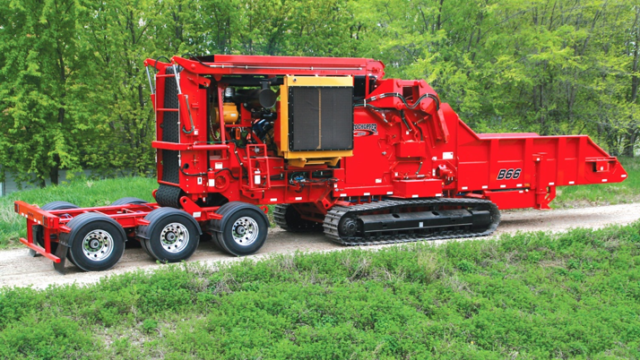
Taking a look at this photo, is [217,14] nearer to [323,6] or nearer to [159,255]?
[323,6]

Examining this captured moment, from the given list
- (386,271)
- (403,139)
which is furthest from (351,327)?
(403,139)

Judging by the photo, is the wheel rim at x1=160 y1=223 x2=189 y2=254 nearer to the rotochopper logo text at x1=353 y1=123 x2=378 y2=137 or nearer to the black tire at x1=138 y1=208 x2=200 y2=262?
the black tire at x1=138 y1=208 x2=200 y2=262

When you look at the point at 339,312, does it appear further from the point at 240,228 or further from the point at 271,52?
the point at 271,52

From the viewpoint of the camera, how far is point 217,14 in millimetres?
20234

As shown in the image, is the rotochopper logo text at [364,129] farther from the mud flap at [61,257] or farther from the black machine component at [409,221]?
the mud flap at [61,257]

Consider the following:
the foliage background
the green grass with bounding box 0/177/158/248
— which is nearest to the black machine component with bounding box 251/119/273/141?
the green grass with bounding box 0/177/158/248

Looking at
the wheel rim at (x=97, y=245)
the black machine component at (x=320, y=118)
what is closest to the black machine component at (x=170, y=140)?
the wheel rim at (x=97, y=245)

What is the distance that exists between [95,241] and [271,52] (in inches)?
514

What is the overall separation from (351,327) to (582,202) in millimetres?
12460

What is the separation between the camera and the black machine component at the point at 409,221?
12.0 m

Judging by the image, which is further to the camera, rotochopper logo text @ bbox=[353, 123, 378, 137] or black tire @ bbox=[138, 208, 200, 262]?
rotochopper logo text @ bbox=[353, 123, 378, 137]

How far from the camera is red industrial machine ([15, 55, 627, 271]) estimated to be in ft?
34.4

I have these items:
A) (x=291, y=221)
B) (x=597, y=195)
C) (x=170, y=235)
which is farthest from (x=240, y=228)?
(x=597, y=195)

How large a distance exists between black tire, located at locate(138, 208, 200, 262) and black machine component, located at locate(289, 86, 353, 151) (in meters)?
2.20
